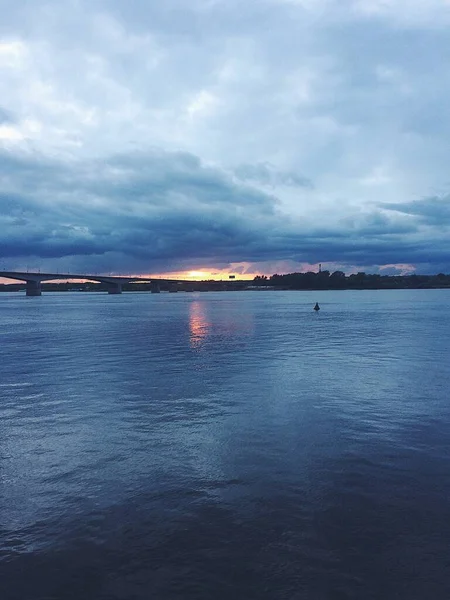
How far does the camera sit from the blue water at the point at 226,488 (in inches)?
351

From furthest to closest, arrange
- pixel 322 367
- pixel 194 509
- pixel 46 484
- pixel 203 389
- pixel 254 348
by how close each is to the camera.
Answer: pixel 254 348 → pixel 322 367 → pixel 203 389 → pixel 46 484 → pixel 194 509

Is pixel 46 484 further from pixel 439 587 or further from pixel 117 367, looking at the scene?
pixel 117 367

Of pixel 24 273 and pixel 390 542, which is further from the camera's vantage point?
pixel 24 273

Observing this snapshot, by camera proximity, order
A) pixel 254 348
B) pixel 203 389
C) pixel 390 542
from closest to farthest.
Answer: pixel 390 542
pixel 203 389
pixel 254 348

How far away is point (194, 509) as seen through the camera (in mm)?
11562

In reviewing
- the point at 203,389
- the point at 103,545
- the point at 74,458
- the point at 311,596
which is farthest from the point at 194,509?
the point at 203,389

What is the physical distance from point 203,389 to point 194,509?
1449cm

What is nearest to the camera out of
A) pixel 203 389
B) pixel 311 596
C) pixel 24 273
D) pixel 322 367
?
pixel 311 596

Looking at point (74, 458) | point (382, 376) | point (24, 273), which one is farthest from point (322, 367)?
point (24, 273)

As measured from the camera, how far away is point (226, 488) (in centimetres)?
1276

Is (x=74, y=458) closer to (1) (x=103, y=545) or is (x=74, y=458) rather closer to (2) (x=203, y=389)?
(1) (x=103, y=545)

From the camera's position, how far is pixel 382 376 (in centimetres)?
2898

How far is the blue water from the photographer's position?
29.2 ft

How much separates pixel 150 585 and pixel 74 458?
7.39 m
